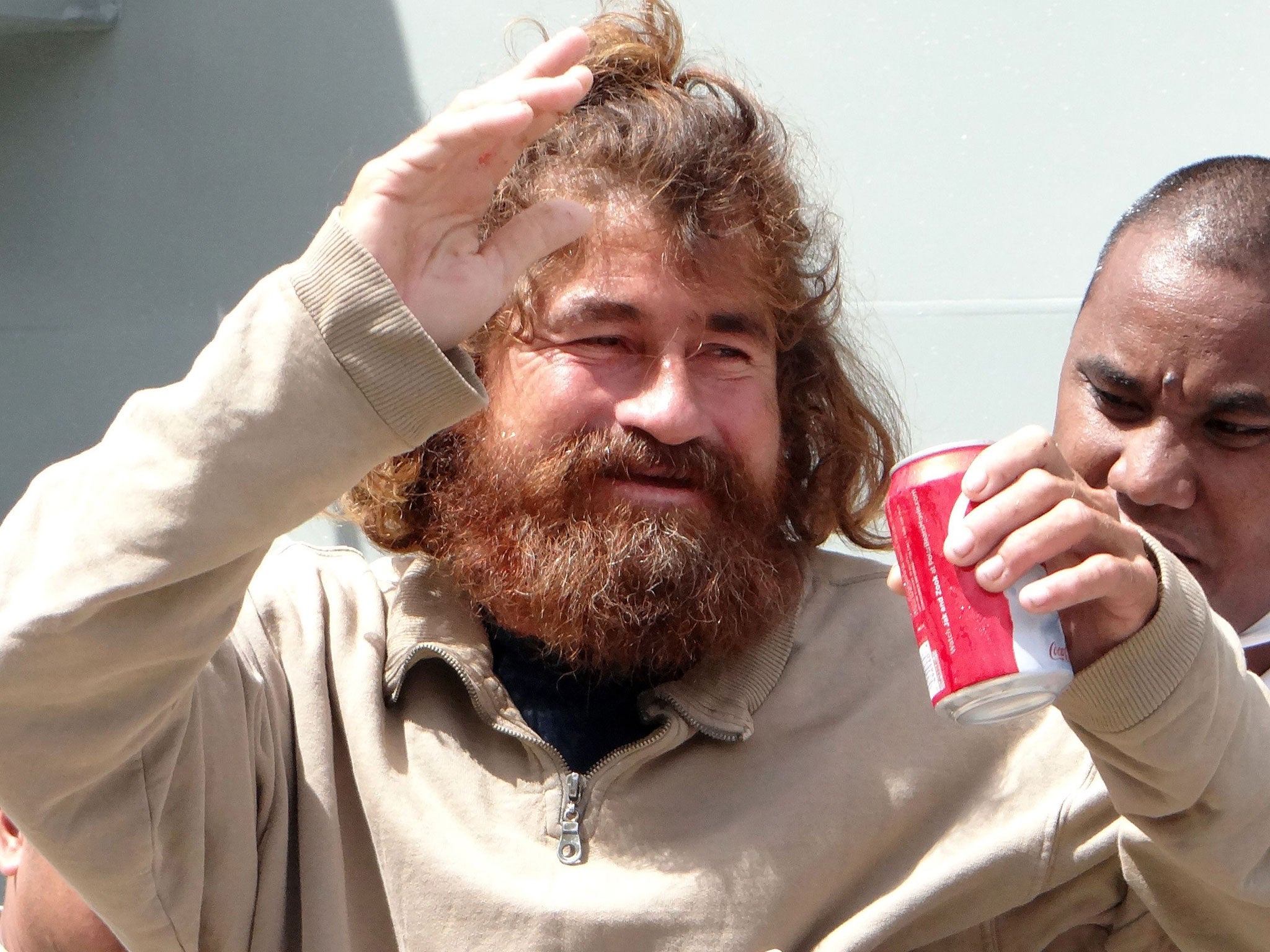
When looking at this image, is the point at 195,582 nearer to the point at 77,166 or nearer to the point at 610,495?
the point at 610,495

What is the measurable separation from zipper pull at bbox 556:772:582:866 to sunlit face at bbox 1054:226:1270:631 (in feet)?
2.21

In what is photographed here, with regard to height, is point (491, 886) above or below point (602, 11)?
below

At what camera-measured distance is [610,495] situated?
1.56m

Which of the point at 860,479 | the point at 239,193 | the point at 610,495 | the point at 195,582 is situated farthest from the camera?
the point at 239,193

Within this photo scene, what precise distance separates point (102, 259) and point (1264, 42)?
6.24ft

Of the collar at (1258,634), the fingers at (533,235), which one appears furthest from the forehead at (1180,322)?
the fingers at (533,235)

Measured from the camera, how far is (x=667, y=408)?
5.11ft

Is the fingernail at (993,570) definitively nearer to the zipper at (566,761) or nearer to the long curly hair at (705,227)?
the zipper at (566,761)

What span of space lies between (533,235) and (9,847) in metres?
1.05

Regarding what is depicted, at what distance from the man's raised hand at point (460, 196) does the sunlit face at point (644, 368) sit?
35 centimetres

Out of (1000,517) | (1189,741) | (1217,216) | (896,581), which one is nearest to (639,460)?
(896,581)

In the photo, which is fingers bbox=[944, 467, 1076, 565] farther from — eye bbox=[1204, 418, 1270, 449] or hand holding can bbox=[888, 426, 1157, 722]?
eye bbox=[1204, 418, 1270, 449]

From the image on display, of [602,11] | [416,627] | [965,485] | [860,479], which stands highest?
[602,11]

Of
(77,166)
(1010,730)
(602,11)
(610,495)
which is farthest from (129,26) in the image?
(1010,730)
